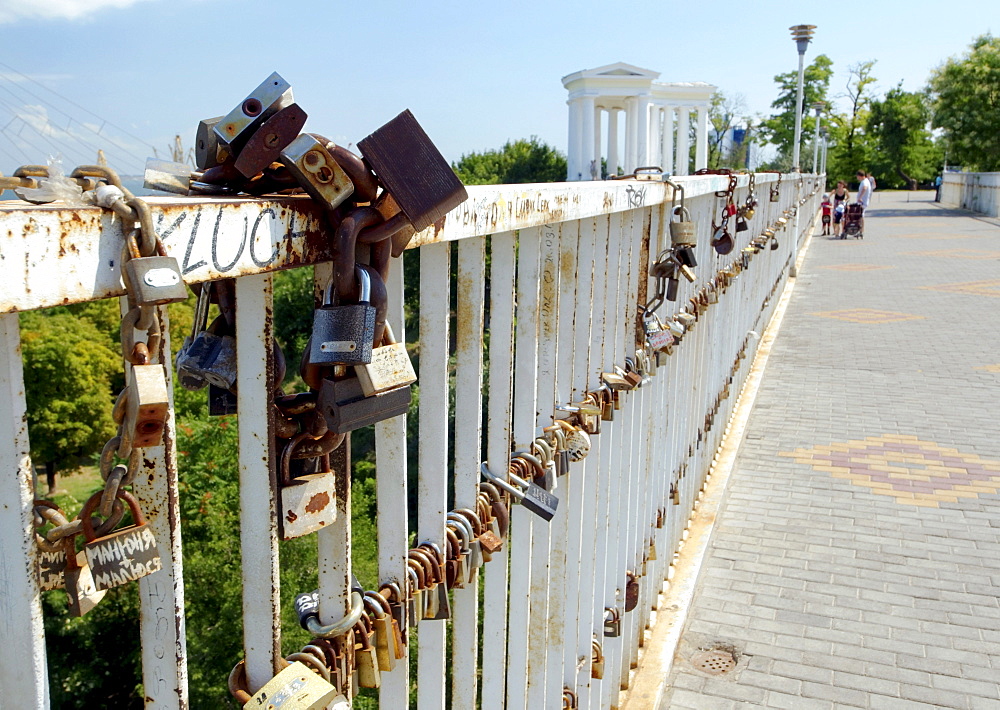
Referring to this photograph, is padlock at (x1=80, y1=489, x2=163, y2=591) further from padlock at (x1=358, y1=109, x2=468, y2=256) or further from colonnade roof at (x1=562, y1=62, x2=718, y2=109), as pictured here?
colonnade roof at (x1=562, y1=62, x2=718, y2=109)

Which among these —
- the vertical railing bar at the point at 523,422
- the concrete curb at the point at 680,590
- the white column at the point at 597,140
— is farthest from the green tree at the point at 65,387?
the vertical railing bar at the point at 523,422

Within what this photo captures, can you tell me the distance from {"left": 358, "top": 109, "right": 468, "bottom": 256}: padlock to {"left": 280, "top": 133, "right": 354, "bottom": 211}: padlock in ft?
0.20

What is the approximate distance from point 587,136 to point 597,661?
3907cm

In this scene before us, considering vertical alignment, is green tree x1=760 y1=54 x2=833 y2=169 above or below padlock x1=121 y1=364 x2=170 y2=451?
above

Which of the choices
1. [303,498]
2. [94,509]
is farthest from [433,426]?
[94,509]

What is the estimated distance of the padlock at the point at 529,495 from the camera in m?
2.08

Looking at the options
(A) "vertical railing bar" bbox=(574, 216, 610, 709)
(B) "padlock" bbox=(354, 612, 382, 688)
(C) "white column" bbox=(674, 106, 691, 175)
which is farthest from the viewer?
(C) "white column" bbox=(674, 106, 691, 175)

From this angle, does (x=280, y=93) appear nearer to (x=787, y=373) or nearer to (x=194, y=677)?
(x=787, y=373)

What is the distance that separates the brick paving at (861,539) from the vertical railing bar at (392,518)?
7.77 feet

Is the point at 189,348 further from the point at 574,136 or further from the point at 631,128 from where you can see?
the point at 631,128

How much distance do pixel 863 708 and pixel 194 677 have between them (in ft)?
61.5

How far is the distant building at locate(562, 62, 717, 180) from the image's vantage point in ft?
131

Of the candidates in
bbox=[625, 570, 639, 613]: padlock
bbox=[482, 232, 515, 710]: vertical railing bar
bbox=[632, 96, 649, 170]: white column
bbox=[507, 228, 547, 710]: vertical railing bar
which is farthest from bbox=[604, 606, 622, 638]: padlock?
bbox=[632, 96, 649, 170]: white column

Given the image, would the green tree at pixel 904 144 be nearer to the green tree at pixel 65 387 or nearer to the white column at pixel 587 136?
the white column at pixel 587 136
